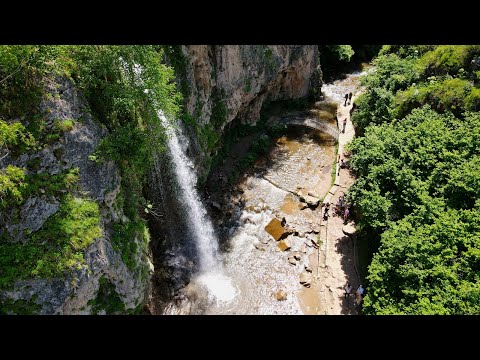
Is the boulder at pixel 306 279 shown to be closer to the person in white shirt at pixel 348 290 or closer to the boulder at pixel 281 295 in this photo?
the boulder at pixel 281 295

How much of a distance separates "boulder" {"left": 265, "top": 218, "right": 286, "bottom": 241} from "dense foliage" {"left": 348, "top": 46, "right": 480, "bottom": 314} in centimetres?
525

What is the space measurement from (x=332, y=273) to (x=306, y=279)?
164 centimetres

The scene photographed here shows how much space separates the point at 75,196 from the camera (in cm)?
1148

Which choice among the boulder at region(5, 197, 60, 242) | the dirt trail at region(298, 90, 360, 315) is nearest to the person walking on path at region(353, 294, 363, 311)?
the dirt trail at region(298, 90, 360, 315)

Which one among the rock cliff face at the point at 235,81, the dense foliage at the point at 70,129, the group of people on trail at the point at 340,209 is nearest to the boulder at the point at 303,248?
the group of people on trail at the point at 340,209

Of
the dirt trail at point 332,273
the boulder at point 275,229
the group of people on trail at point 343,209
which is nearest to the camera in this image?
the dirt trail at point 332,273

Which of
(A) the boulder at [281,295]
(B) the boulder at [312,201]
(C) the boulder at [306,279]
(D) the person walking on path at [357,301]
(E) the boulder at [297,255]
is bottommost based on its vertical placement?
(D) the person walking on path at [357,301]

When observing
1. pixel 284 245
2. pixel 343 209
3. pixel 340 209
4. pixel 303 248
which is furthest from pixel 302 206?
pixel 284 245

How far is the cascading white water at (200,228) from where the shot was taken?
18.3 m

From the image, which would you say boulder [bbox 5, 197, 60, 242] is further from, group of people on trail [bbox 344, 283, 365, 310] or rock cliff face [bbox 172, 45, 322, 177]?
group of people on trail [bbox 344, 283, 365, 310]

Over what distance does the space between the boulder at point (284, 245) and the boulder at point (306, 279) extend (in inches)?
77.4

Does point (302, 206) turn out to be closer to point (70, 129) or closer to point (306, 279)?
point (306, 279)

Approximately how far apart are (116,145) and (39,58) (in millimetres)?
3812
